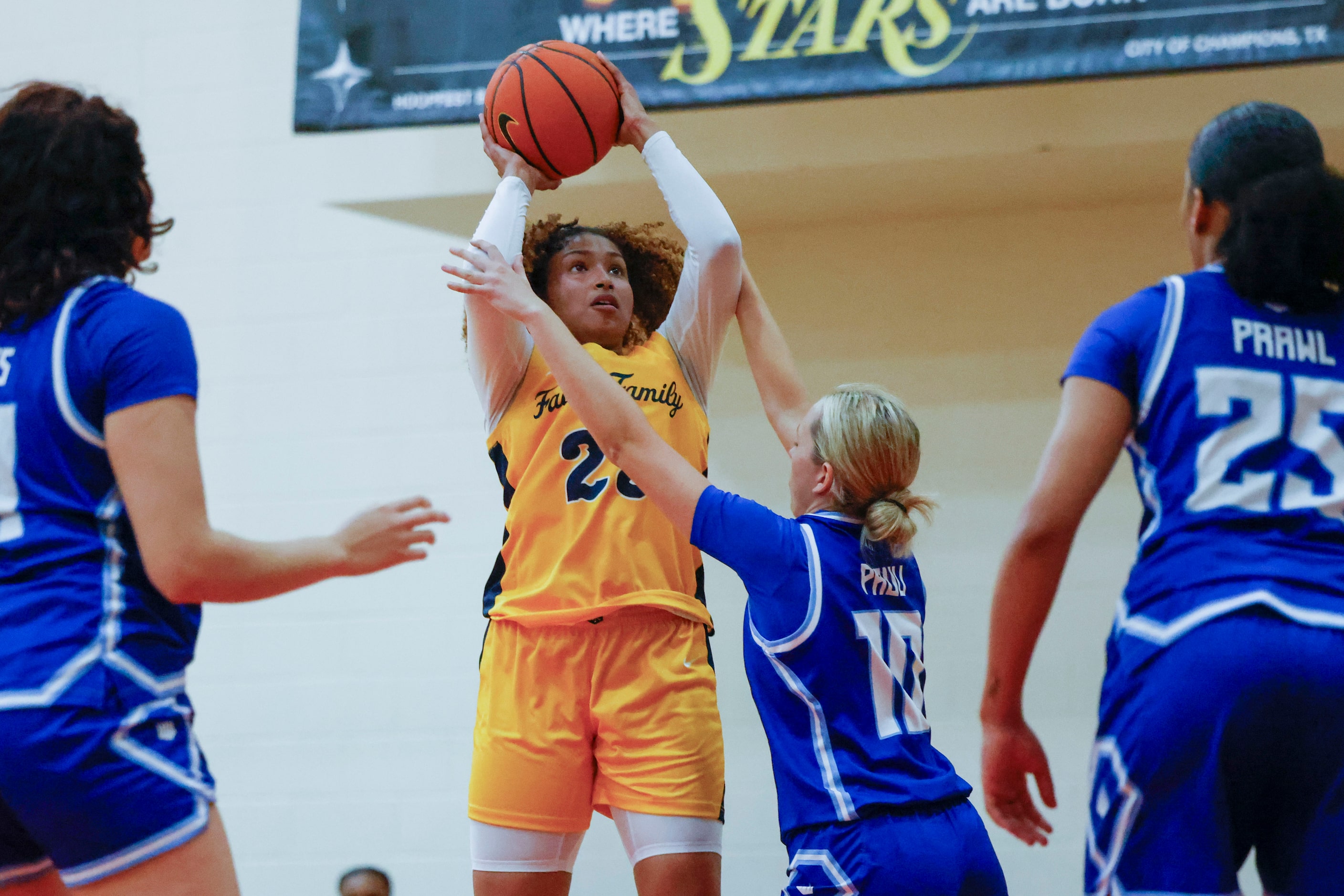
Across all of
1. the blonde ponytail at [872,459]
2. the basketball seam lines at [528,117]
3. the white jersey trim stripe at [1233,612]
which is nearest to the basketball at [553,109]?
the basketball seam lines at [528,117]

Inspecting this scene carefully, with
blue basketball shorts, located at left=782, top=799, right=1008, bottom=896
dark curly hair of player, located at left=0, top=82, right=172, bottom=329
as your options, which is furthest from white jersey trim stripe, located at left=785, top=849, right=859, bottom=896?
dark curly hair of player, located at left=0, top=82, right=172, bottom=329

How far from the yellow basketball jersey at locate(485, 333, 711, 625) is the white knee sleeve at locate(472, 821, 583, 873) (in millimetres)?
448

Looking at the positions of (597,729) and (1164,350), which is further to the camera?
(597,729)

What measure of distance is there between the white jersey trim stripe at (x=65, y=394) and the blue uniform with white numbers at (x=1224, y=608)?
1.46m

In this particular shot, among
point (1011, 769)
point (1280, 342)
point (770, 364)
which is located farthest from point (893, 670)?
point (770, 364)

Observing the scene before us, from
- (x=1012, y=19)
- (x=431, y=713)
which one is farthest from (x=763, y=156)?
(x=431, y=713)

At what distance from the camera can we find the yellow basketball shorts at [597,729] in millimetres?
2408

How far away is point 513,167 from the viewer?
2703 mm

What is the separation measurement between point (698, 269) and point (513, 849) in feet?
4.53

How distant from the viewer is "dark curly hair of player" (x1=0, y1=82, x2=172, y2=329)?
173cm

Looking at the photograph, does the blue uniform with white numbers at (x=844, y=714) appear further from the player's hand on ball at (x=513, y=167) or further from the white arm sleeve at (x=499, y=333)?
the player's hand on ball at (x=513, y=167)

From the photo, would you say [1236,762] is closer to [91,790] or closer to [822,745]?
[822,745]

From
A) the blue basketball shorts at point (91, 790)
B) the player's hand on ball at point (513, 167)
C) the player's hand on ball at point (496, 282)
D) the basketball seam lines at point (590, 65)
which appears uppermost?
the basketball seam lines at point (590, 65)

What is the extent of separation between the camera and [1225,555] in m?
1.54
